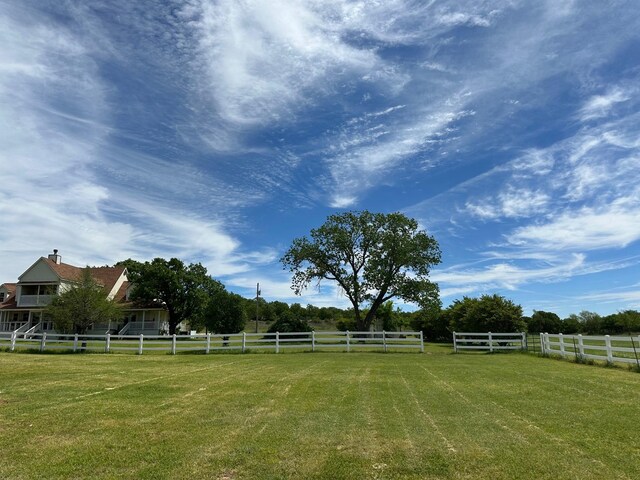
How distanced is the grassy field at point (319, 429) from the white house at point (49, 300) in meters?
31.8

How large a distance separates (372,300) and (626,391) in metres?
30.2

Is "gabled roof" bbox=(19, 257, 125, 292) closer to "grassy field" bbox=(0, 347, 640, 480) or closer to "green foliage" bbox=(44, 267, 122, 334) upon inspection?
"green foliage" bbox=(44, 267, 122, 334)

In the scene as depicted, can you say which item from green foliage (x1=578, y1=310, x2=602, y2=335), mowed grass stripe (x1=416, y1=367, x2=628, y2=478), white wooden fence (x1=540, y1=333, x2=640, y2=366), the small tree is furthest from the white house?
green foliage (x1=578, y1=310, x2=602, y2=335)

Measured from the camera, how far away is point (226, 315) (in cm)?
3438

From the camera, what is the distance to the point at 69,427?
674 centimetres

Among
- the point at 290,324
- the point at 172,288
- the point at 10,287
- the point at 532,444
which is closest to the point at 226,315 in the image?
the point at 290,324

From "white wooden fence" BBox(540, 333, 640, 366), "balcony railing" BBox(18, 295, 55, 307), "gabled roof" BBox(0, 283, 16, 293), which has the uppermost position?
"gabled roof" BBox(0, 283, 16, 293)

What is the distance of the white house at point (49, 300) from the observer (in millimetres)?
40875

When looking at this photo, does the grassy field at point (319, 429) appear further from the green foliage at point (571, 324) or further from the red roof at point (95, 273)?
the green foliage at point (571, 324)

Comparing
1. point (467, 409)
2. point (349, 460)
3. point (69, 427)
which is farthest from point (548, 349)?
point (69, 427)

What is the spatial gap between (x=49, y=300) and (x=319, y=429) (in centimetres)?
3879

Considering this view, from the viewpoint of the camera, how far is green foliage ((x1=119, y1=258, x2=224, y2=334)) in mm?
43219

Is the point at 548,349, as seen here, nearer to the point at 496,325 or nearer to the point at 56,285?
the point at 496,325

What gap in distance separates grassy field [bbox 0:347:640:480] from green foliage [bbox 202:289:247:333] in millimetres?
22720
